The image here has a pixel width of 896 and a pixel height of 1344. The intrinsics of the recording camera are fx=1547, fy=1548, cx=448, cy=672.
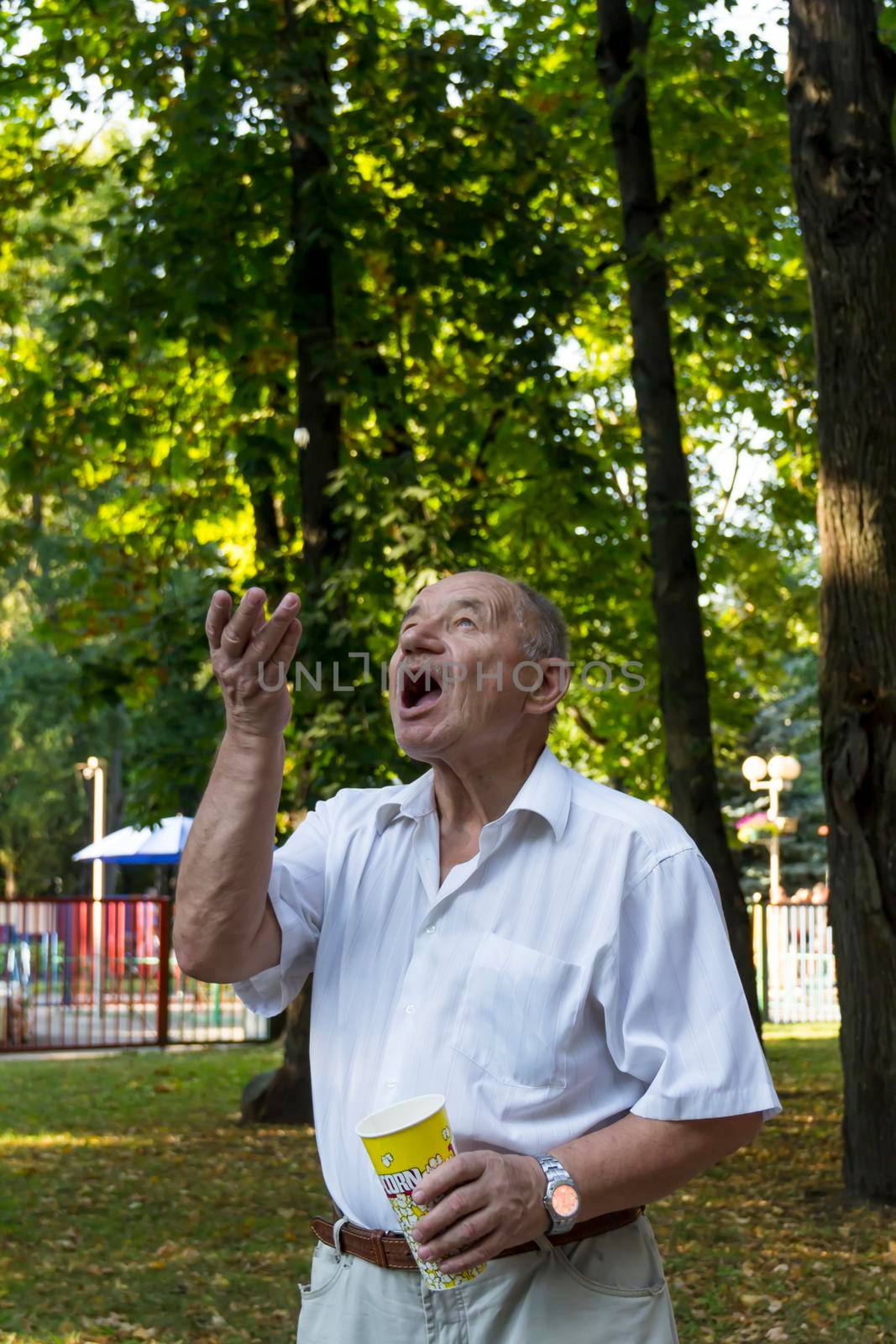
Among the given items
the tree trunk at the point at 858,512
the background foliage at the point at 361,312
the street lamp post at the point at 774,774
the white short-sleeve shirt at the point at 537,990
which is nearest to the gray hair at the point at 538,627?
the white short-sleeve shirt at the point at 537,990

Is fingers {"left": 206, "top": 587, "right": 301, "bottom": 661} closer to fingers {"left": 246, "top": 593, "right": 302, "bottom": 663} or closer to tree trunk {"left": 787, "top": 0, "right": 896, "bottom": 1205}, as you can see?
fingers {"left": 246, "top": 593, "right": 302, "bottom": 663}

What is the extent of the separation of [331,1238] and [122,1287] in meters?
5.06

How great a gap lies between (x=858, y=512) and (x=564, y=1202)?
6.12 meters

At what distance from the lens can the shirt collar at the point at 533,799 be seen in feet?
8.27

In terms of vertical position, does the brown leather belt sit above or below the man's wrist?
below

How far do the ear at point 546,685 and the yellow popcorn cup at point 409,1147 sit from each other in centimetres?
83

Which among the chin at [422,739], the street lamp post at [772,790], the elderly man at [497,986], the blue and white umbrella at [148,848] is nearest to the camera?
the elderly man at [497,986]

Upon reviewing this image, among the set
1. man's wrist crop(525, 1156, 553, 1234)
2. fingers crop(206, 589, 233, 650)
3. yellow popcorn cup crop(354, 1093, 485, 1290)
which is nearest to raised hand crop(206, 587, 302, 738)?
fingers crop(206, 589, 233, 650)

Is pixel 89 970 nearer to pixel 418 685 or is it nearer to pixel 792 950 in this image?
pixel 792 950

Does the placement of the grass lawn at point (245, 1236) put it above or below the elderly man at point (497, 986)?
below

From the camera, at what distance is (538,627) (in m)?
2.76

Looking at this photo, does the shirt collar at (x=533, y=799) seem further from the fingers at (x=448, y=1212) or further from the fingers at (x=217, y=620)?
the fingers at (x=448, y=1212)

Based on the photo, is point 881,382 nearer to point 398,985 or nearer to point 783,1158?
point 783,1158

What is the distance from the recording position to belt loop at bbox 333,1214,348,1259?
2.51 m
